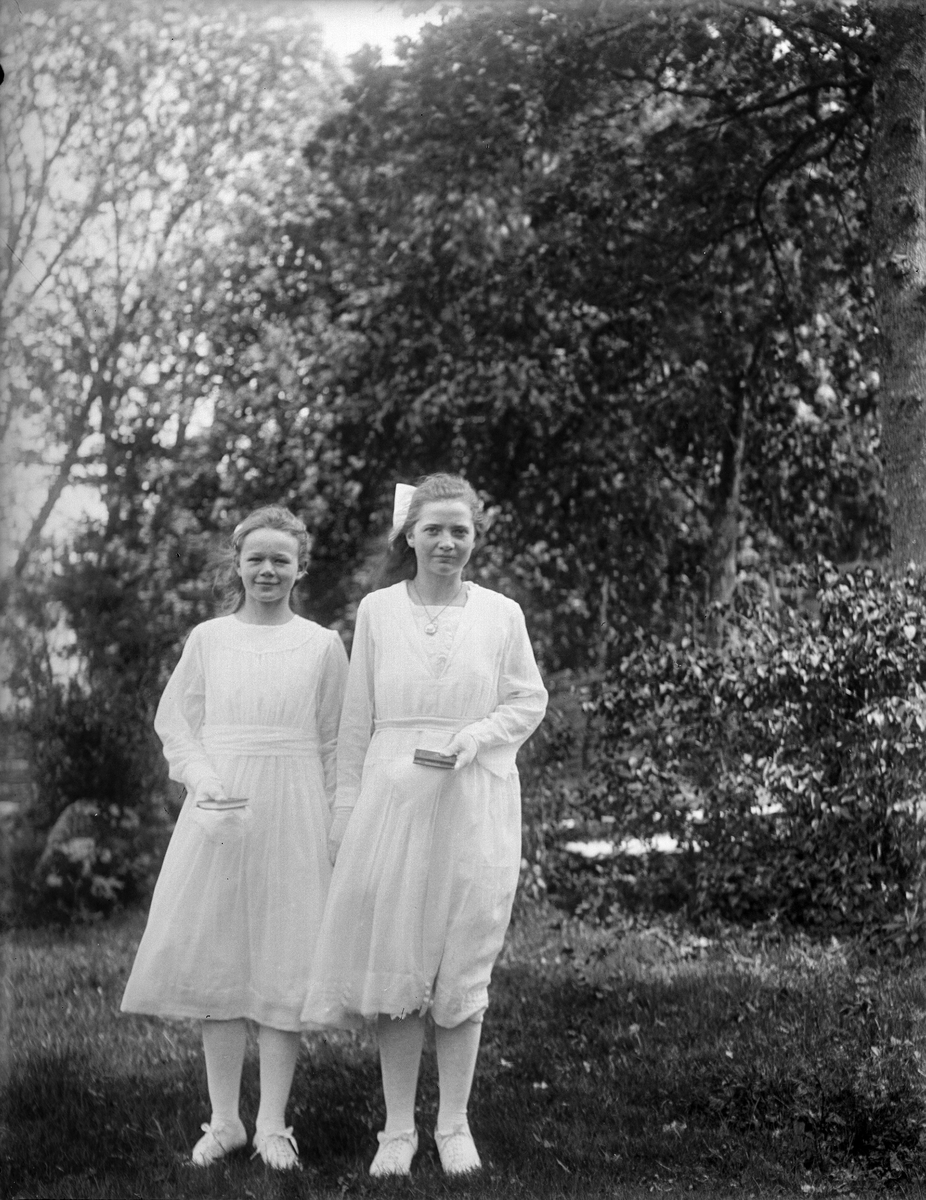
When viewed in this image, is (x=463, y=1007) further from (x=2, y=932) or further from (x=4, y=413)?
(x=4, y=413)

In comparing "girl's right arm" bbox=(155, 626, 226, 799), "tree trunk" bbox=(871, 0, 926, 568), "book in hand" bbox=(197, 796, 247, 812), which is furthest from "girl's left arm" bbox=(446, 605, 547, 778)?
"tree trunk" bbox=(871, 0, 926, 568)

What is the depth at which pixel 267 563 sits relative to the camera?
13.0 ft

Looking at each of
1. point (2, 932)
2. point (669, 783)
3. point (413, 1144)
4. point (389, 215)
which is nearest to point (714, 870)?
point (669, 783)

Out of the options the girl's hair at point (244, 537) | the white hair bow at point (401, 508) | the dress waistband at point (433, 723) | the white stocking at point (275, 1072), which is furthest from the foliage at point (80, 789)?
the dress waistband at point (433, 723)

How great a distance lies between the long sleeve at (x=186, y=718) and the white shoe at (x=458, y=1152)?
1287 mm

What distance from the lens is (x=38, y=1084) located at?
4.64m

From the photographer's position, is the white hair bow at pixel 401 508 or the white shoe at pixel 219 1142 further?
the white hair bow at pixel 401 508

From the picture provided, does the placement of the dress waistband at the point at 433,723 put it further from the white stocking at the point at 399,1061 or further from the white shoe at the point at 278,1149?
the white shoe at the point at 278,1149

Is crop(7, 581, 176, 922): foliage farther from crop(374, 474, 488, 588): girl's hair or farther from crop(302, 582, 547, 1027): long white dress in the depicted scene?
crop(302, 582, 547, 1027): long white dress

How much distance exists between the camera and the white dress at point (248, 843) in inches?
148

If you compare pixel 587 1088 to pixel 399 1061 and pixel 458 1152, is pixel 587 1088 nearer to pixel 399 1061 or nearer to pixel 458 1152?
pixel 458 1152

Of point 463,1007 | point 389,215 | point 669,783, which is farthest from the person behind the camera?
point 389,215

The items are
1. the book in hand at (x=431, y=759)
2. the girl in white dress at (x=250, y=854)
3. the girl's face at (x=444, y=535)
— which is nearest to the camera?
the book in hand at (x=431, y=759)

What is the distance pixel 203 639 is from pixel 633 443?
5147mm
